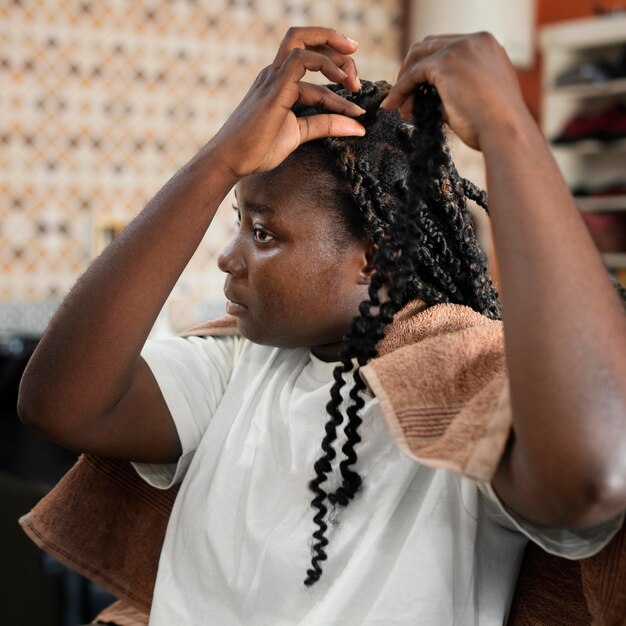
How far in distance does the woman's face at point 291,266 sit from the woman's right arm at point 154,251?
0.06 metres

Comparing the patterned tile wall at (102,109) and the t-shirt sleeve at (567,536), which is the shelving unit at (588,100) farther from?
the t-shirt sleeve at (567,536)

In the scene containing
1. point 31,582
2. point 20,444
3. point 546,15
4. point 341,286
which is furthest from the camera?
point 546,15

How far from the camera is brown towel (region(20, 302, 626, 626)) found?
76 cm

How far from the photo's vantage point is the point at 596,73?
4.14 m

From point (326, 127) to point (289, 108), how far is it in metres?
0.05

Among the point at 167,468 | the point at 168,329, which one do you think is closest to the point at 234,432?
the point at 167,468

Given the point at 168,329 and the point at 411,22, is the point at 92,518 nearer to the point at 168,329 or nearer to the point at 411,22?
the point at 168,329

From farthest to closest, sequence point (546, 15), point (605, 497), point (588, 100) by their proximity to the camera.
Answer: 1. point (546, 15)
2. point (588, 100)
3. point (605, 497)

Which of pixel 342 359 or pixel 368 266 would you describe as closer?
pixel 342 359

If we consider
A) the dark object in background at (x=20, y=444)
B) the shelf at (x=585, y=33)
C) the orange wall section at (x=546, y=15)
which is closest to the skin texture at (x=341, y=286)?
the dark object in background at (x=20, y=444)

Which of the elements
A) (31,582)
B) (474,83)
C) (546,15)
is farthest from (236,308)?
(546,15)

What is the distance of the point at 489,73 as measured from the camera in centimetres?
76

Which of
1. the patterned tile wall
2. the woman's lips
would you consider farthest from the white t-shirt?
the patterned tile wall

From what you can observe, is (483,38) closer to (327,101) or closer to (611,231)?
(327,101)
